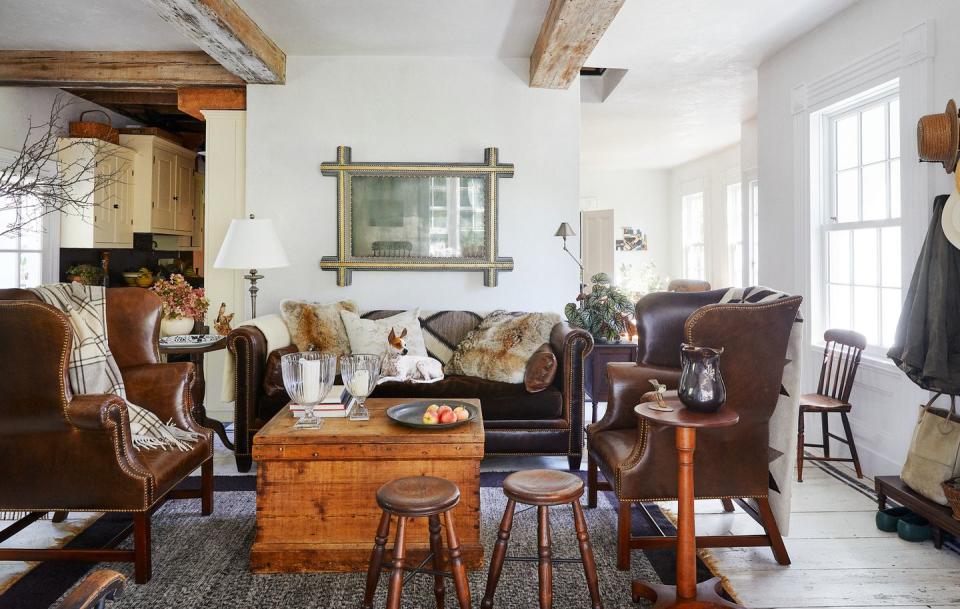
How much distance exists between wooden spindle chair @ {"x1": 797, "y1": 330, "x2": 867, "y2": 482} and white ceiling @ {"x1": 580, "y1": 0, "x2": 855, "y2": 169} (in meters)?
1.91

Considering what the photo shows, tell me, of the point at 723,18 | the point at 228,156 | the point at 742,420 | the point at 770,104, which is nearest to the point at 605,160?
the point at 770,104

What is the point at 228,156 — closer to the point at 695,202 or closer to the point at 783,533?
the point at 783,533

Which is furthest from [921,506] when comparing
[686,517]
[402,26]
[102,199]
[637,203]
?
[637,203]

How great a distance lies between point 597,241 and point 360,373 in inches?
275

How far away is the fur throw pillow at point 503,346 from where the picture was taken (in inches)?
136

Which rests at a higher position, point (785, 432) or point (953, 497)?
point (785, 432)

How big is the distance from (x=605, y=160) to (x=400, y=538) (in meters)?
7.61

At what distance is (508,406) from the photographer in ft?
10.9

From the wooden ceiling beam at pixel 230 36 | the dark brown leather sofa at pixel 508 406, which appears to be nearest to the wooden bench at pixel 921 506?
the dark brown leather sofa at pixel 508 406

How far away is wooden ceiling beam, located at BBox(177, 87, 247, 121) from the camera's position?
4473mm

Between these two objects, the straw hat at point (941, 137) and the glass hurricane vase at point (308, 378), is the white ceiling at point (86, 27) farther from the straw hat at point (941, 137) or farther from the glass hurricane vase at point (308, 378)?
the straw hat at point (941, 137)

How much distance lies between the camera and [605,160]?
28.1ft

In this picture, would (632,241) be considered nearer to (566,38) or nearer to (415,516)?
(566,38)

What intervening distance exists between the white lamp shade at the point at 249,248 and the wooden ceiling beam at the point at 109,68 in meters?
1.39
